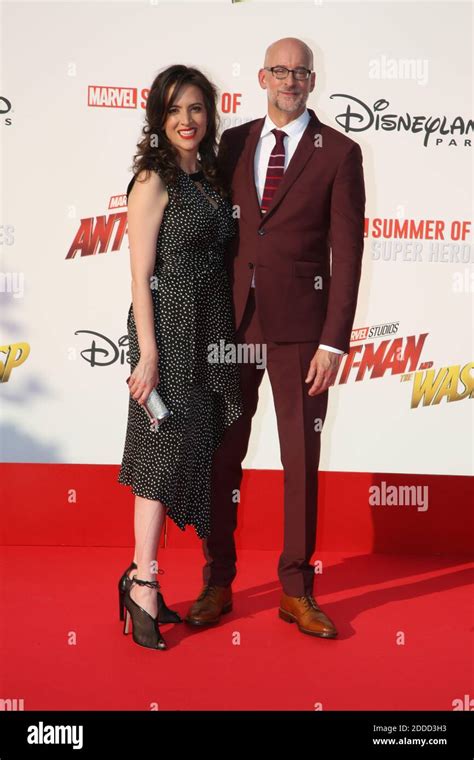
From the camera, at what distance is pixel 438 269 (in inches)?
144

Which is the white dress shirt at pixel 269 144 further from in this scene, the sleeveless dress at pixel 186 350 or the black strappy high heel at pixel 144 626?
the black strappy high heel at pixel 144 626

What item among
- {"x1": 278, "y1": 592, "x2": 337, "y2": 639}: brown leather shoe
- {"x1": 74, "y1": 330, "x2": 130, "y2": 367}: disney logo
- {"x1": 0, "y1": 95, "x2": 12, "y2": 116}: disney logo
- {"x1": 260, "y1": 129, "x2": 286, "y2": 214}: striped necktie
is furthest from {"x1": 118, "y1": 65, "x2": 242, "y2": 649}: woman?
{"x1": 0, "y1": 95, "x2": 12, "y2": 116}: disney logo

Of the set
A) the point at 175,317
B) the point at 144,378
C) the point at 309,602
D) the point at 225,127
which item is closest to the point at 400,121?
the point at 225,127

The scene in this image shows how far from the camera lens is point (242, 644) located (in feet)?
9.06

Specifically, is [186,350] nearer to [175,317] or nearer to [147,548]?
[175,317]

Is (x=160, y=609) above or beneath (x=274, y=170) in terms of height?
→ beneath

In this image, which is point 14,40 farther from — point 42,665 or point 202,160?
point 42,665

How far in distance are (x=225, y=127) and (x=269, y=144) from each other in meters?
0.80

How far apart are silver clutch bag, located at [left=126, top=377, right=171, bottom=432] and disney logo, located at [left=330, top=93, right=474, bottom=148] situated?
1.53 metres

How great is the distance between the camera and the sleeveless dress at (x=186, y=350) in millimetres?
2666

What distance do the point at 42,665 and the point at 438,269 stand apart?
2114mm

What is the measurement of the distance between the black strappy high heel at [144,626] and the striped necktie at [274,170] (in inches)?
47.2

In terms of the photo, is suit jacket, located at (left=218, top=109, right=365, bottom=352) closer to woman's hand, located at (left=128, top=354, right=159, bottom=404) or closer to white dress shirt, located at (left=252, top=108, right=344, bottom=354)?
white dress shirt, located at (left=252, top=108, right=344, bottom=354)

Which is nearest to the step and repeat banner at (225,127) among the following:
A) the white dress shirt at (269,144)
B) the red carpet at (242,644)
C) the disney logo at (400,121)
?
the disney logo at (400,121)
